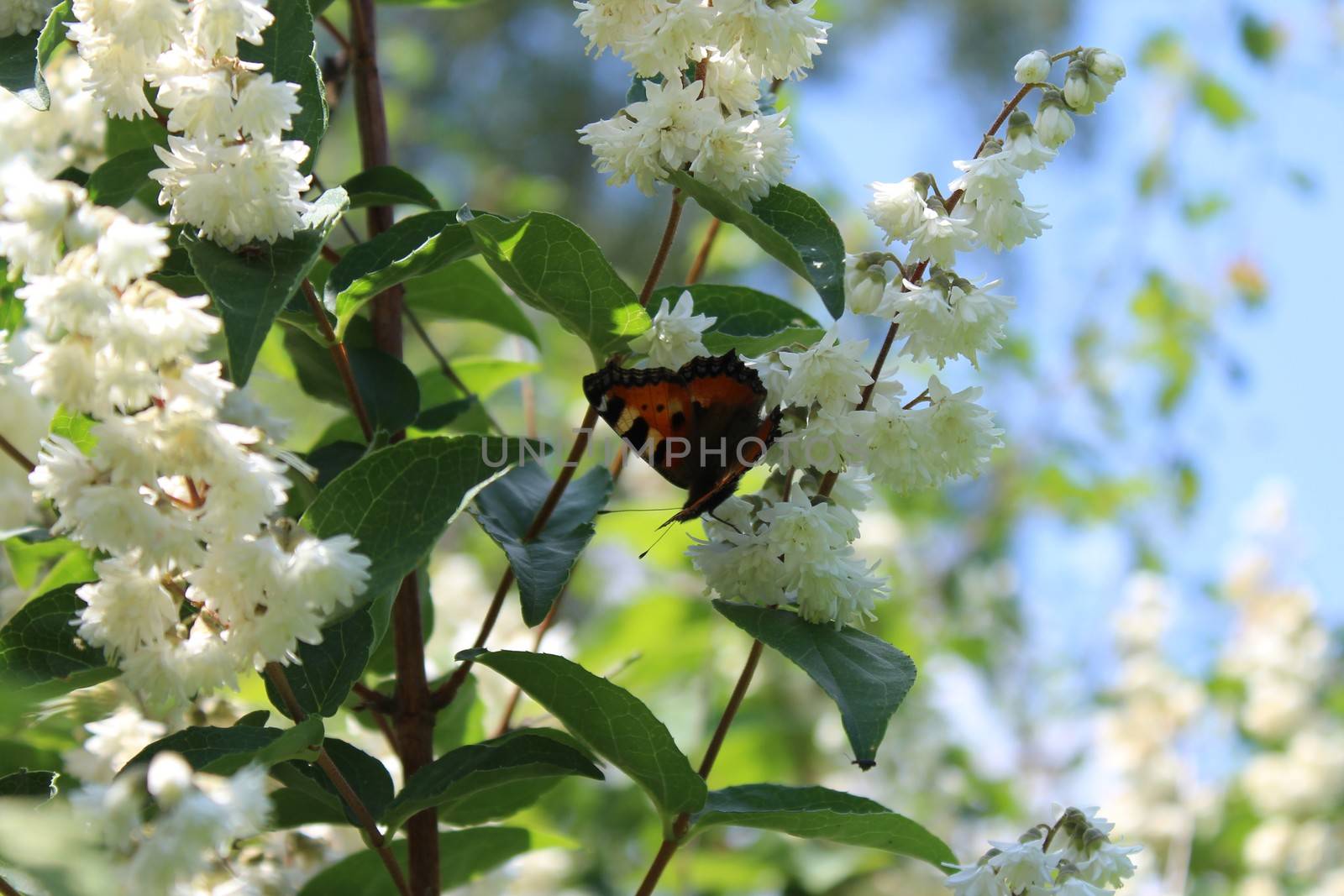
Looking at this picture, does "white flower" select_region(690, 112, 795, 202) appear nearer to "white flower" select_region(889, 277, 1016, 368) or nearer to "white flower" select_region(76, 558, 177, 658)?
"white flower" select_region(889, 277, 1016, 368)

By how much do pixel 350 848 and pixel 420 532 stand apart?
1.11 m

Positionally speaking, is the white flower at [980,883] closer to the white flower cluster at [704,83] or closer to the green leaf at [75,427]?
the white flower cluster at [704,83]

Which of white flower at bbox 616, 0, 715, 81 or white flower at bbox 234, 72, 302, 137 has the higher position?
white flower at bbox 616, 0, 715, 81

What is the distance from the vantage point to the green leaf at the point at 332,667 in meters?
1.20

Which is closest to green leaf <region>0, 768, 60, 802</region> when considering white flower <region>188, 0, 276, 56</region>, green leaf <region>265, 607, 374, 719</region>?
green leaf <region>265, 607, 374, 719</region>

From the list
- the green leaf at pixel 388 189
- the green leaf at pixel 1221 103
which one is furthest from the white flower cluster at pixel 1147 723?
the green leaf at pixel 388 189

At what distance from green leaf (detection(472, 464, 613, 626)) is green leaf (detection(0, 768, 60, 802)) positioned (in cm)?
47

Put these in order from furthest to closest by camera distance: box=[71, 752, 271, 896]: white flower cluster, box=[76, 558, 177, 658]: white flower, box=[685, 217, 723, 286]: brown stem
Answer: box=[685, 217, 723, 286]: brown stem, box=[76, 558, 177, 658]: white flower, box=[71, 752, 271, 896]: white flower cluster

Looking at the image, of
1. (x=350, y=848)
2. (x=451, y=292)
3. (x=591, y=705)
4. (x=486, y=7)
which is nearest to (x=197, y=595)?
(x=591, y=705)

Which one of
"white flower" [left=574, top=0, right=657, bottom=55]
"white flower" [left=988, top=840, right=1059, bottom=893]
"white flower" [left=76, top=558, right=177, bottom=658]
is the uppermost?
"white flower" [left=574, top=0, right=657, bottom=55]

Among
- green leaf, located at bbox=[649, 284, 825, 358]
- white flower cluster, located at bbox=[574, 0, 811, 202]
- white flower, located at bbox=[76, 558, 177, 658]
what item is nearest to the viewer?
white flower, located at bbox=[76, 558, 177, 658]

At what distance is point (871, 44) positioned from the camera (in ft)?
42.4

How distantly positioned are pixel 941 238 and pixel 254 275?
26.3 inches

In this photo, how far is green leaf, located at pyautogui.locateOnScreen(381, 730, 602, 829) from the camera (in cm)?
123
